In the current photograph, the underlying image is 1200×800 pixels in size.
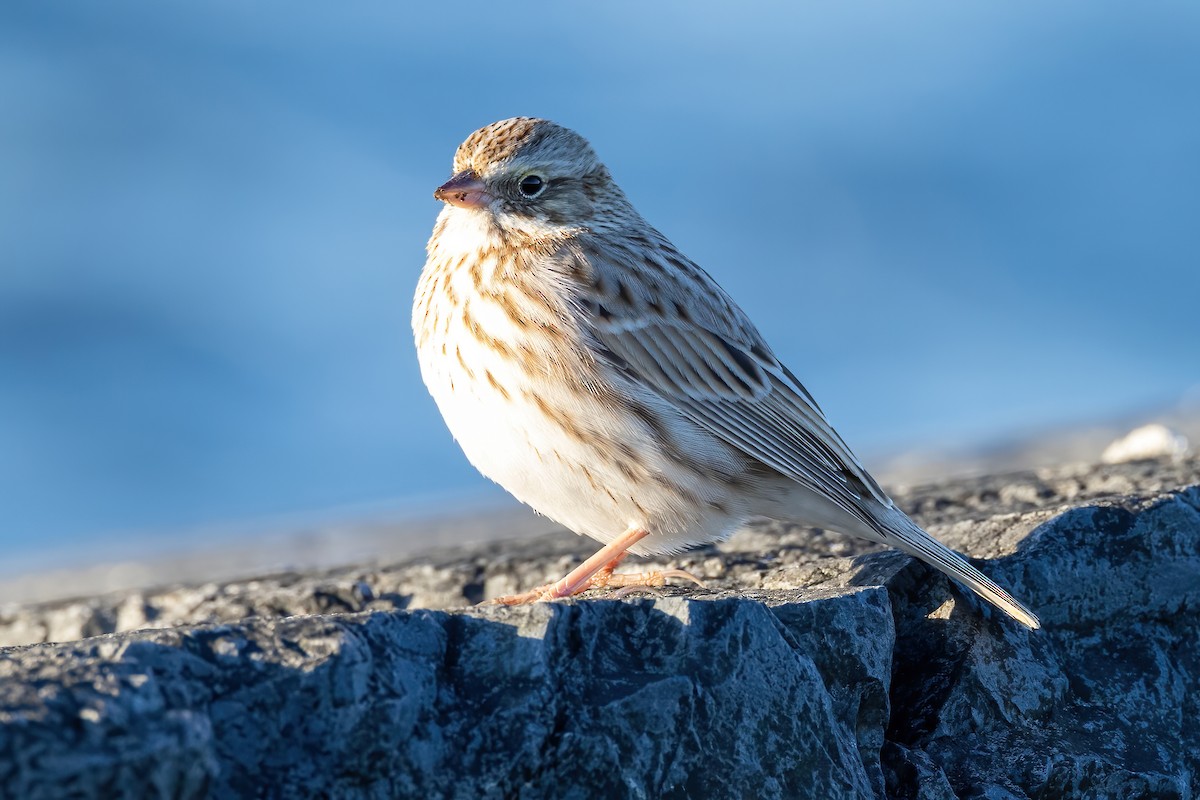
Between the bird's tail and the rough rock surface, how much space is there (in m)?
0.07

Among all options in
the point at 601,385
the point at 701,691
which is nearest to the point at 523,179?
the point at 601,385

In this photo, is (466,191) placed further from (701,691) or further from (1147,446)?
(1147,446)

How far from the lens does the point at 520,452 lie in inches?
176

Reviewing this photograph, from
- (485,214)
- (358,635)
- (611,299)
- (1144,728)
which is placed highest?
(485,214)

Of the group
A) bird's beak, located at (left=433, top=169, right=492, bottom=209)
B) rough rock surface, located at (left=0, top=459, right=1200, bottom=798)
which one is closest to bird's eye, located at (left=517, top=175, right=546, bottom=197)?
bird's beak, located at (left=433, top=169, right=492, bottom=209)

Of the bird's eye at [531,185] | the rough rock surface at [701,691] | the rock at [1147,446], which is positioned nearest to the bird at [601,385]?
the bird's eye at [531,185]

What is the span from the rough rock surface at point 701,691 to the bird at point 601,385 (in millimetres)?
298

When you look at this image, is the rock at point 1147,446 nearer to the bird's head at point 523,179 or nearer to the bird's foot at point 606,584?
the bird's foot at point 606,584

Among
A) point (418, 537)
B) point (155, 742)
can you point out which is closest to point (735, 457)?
point (155, 742)

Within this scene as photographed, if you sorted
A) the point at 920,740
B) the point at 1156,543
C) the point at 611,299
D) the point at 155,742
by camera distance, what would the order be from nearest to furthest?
the point at 155,742 < the point at 920,740 < the point at 1156,543 < the point at 611,299

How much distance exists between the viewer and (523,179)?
16.4 feet

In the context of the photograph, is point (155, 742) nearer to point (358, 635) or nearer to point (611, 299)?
point (358, 635)

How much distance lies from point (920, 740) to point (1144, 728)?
2.23 ft

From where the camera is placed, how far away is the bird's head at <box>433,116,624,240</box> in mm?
4953
